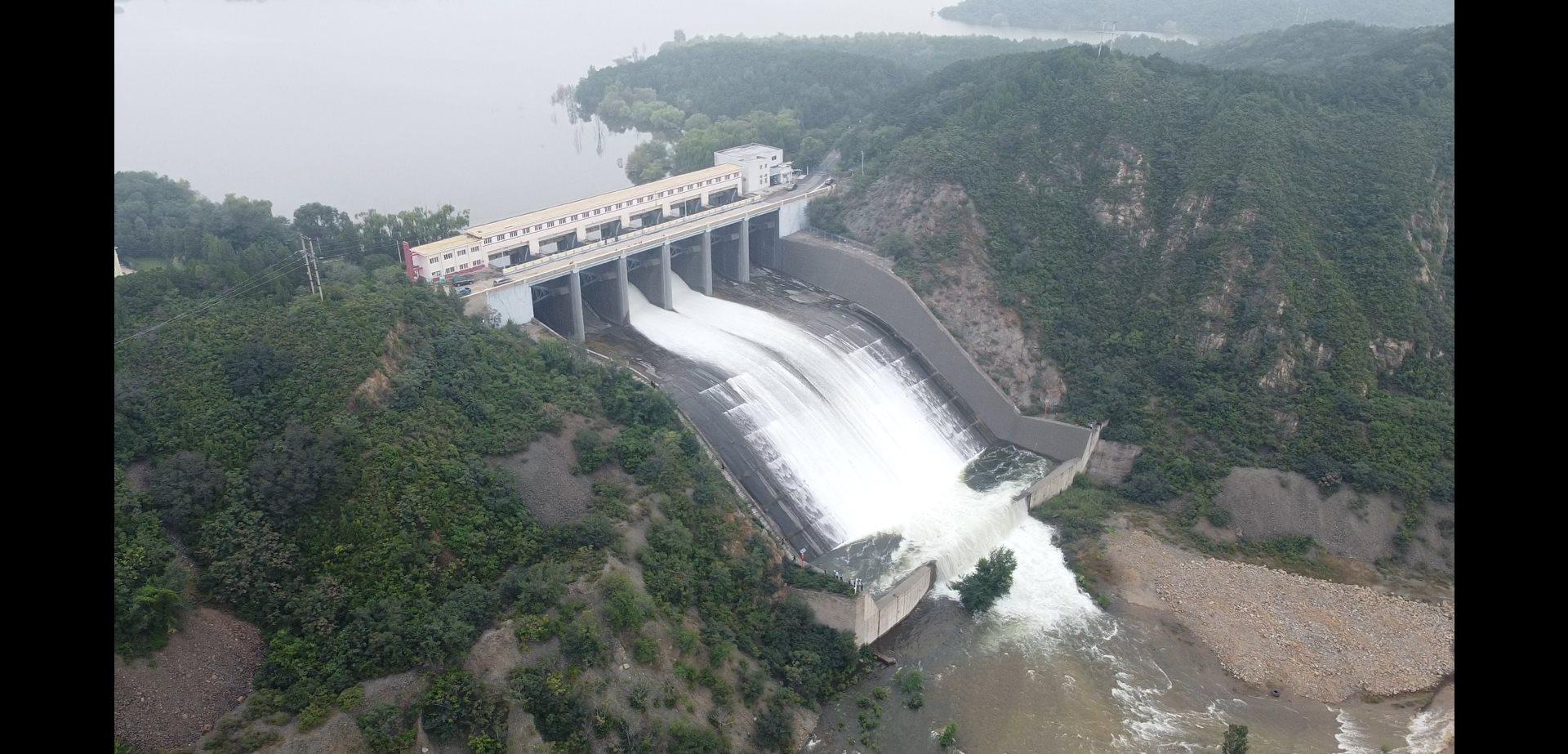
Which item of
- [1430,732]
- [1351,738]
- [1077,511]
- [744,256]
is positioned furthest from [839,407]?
[1430,732]

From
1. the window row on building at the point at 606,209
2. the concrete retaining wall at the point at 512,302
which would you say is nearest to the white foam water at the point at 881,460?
the window row on building at the point at 606,209

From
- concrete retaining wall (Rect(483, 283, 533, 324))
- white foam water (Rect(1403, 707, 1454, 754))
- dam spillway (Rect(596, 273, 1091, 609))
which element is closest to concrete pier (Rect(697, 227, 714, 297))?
dam spillway (Rect(596, 273, 1091, 609))

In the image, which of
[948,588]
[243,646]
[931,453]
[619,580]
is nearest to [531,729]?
[619,580]

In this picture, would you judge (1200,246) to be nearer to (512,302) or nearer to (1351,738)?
(1351,738)

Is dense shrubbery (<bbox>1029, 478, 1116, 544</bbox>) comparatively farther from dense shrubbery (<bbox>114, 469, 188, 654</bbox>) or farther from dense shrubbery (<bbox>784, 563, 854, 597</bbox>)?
dense shrubbery (<bbox>114, 469, 188, 654</bbox>)

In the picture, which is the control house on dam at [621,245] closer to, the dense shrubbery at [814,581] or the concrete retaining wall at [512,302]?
the concrete retaining wall at [512,302]
